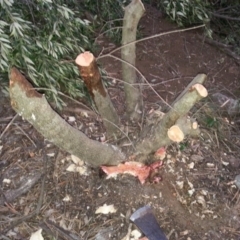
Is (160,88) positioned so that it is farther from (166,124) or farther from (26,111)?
(26,111)

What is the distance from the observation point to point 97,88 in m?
2.35

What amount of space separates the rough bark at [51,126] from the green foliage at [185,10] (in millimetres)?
1843

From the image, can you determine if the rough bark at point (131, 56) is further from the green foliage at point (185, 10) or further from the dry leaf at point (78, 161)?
the green foliage at point (185, 10)

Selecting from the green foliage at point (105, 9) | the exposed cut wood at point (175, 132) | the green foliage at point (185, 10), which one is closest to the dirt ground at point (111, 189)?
the exposed cut wood at point (175, 132)

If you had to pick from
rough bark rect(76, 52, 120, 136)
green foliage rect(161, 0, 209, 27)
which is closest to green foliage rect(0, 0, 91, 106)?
rough bark rect(76, 52, 120, 136)

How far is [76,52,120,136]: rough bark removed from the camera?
2.11 m

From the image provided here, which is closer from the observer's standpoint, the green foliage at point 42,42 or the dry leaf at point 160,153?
the green foliage at point 42,42

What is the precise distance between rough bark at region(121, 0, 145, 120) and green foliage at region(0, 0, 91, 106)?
32 centimetres

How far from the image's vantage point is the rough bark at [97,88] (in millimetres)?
2107

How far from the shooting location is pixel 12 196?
2.63m

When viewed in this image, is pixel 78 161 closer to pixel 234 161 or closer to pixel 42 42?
pixel 42 42

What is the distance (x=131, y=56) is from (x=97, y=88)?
403mm

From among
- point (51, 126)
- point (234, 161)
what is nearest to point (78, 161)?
point (51, 126)

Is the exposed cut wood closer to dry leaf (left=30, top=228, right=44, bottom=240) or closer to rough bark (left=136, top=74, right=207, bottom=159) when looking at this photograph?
rough bark (left=136, top=74, right=207, bottom=159)
